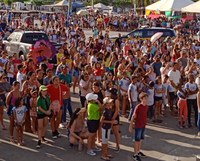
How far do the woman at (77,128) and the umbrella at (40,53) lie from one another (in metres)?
6.03

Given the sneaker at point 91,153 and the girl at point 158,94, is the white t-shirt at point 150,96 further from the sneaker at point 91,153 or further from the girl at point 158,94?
the sneaker at point 91,153

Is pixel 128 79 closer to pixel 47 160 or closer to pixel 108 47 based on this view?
pixel 47 160

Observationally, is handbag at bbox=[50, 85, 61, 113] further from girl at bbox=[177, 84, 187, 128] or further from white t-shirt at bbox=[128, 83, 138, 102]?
girl at bbox=[177, 84, 187, 128]

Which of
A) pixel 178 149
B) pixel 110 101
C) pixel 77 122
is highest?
pixel 110 101

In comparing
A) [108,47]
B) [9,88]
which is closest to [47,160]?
[9,88]

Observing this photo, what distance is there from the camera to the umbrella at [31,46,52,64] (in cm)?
1581

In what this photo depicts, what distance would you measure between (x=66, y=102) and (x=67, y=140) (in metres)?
1.40

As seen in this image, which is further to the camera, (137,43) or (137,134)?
(137,43)

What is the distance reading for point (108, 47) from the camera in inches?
799

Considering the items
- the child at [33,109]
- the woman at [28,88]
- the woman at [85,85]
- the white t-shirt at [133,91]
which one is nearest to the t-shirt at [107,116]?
the child at [33,109]

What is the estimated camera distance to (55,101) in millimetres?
10742

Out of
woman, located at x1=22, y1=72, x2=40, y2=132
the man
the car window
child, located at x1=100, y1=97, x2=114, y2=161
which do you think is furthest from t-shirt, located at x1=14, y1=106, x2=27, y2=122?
the car window

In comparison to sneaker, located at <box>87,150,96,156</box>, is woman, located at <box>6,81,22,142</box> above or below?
above

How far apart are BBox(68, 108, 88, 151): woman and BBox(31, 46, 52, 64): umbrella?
6.03 metres
